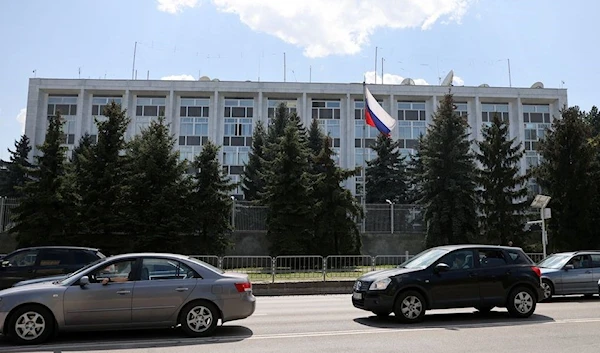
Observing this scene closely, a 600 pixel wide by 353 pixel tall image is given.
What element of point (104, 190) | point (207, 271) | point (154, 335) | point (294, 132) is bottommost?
point (154, 335)

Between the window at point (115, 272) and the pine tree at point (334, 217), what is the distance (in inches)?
734

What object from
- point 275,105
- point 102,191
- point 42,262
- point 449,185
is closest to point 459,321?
point 42,262

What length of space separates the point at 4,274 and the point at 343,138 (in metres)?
46.4

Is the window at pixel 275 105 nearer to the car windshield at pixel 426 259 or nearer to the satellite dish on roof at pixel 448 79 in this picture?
the satellite dish on roof at pixel 448 79

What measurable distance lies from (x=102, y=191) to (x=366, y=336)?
20.5 meters

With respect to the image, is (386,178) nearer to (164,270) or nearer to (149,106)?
(149,106)

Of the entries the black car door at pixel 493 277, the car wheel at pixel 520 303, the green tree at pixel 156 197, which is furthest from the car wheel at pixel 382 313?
the green tree at pixel 156 197

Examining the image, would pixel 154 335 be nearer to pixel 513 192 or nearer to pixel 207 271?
pixel 207 271

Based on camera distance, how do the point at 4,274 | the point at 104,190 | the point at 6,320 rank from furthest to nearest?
the point at 104,190, the point at 4,274, the point at 6,320

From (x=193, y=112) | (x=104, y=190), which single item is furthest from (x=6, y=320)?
(x=193, y=112)

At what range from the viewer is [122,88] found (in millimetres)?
55688

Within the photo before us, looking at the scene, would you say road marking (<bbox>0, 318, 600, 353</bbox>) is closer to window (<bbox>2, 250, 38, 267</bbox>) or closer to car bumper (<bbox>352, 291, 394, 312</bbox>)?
car bumper (<bbox>352, 291, 394, 312</bbox>)

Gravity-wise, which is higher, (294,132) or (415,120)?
(415,120)

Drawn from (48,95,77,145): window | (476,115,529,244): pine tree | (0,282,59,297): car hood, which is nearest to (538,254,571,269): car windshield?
(476,115,529,244): pine tree
